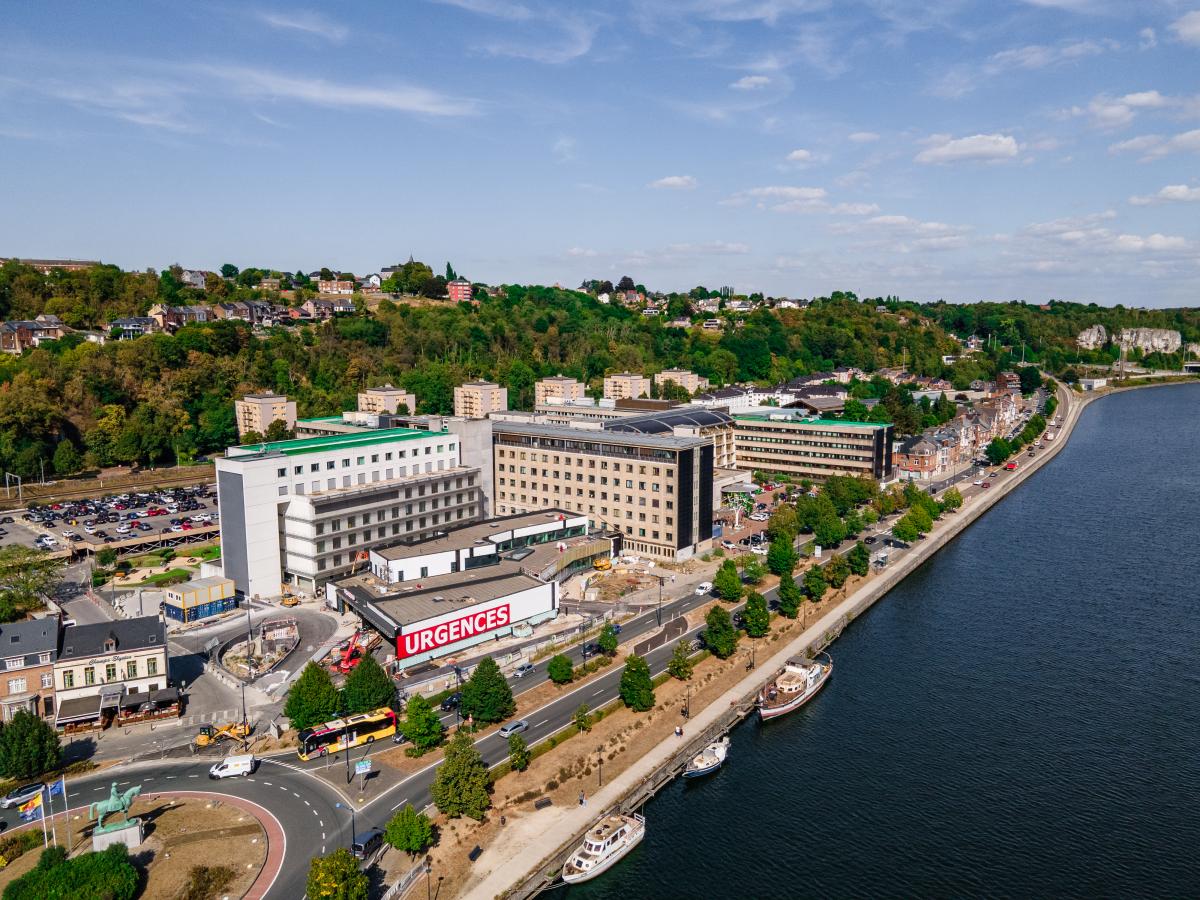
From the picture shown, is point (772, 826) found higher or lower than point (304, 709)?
lower

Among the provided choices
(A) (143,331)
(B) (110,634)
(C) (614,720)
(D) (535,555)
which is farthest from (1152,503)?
(A) (143,331)

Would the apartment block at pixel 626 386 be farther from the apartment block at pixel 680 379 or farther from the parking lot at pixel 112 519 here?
the parking lot at pixel 112 519

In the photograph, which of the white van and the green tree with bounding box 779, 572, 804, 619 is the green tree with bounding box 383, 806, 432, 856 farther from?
the green tree with bounding box 779, 572, 804, 619

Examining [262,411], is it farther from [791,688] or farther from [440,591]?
[791,688]

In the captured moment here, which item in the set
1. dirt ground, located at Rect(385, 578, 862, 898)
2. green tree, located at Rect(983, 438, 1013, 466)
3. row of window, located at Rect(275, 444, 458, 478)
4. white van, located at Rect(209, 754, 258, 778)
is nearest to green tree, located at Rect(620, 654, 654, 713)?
dirt ground, located at Rect(385, 578, 862, 898)

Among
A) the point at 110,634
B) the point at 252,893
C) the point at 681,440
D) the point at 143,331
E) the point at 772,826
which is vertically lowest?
the point at 772,826

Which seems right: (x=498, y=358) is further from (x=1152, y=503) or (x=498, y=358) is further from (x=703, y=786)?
(x=703, y=786)
